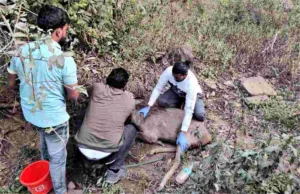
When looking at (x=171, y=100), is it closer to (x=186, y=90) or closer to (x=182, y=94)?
(x=182, y=94)

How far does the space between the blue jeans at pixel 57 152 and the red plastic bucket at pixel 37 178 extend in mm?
138

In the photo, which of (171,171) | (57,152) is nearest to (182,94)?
(171,171)

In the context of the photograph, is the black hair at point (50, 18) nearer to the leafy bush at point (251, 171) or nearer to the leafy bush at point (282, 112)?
the leafy bush at point (251, 171)

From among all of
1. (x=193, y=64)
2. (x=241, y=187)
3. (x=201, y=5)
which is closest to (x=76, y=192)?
(x=241, y=187)

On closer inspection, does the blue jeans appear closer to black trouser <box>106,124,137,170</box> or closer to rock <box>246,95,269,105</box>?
black trouser <box>106,124,137,170</box>

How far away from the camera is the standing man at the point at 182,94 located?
4000 mm

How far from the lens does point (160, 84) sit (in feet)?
14.2

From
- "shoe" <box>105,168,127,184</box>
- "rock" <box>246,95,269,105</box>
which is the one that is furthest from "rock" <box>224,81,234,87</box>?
"shoe" <box>105,168,127,184</box>

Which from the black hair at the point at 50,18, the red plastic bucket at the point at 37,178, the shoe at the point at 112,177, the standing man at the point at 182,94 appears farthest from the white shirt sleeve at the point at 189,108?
the black hair at the point at 50,18

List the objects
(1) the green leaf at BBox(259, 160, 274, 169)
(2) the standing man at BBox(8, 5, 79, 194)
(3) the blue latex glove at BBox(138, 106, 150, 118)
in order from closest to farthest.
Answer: (1) the green leaf at BBox(259, 160, 274, 169)
(2) the standing man at BBox(8, 5, 79, 194)
(3) the blue latex glove at BBox(138, 106, 150, 118)

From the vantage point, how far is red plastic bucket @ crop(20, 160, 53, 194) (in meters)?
3.31

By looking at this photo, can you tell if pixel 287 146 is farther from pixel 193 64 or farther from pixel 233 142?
pixel 193 64

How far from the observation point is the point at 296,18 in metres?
6.67

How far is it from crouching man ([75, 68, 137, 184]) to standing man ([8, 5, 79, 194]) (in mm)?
323
